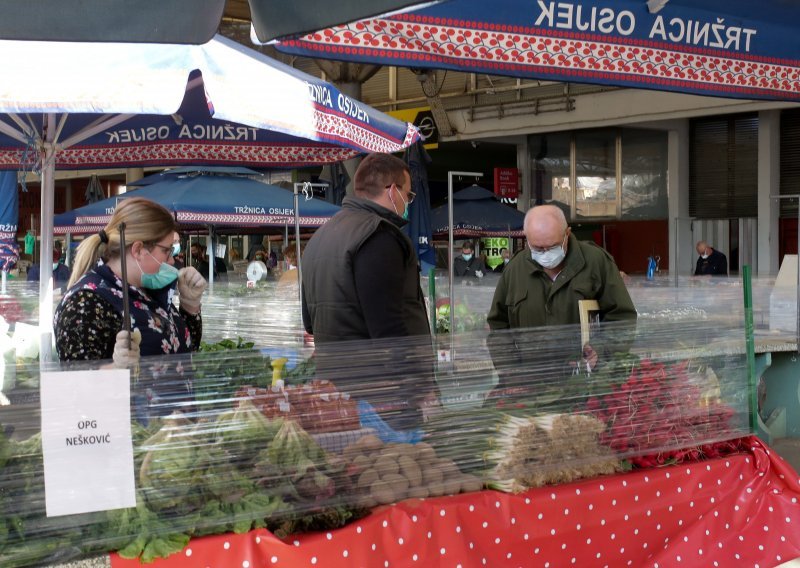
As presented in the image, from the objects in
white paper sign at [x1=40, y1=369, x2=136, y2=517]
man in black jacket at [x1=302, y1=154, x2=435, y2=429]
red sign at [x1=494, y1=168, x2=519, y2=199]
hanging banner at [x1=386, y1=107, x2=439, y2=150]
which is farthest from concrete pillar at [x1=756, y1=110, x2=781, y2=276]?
white paper sign at [x1=40, y1=369, x2=136, y2=517]

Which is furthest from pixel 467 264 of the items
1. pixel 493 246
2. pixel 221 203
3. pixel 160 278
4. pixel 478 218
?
pixel 160 278

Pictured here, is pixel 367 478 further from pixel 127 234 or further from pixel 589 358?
pixel 127 234

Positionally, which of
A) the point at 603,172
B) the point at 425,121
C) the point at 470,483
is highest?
the point at 425,121

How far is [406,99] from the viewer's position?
835 inches

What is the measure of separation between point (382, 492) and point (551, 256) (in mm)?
1897

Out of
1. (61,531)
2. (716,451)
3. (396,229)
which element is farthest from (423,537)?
(716,451)

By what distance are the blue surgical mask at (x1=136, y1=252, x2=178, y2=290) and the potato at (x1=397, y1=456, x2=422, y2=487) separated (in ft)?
3.90

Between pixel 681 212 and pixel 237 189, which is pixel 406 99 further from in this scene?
pixel 237 189

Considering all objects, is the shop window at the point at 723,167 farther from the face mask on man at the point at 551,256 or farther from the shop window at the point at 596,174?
the face mask on man at the point at 551,256

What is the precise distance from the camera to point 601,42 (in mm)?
3443

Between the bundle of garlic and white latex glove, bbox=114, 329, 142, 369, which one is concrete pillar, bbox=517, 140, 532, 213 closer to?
the bundle of garlic

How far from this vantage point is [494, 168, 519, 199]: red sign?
19.9 m

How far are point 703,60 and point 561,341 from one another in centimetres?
134

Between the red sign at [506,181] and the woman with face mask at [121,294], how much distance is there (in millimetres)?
16882
